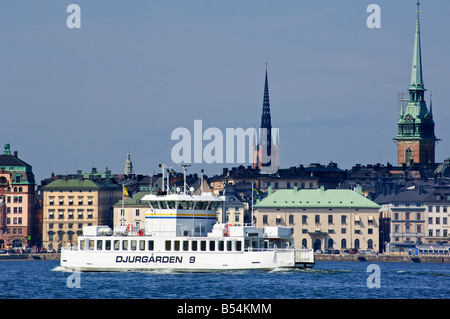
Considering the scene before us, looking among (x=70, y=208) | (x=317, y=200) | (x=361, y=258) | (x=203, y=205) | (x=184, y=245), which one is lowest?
(x=361, y=258)

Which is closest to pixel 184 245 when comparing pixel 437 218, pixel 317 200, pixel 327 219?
pixel 327 219

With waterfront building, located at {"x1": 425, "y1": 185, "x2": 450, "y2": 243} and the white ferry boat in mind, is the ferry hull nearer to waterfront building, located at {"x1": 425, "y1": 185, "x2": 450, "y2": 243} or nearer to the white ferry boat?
the white ferry boat

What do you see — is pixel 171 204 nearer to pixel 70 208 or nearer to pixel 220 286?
pixel 220 286

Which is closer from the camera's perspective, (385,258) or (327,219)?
(385,258)

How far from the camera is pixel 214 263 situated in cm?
7681

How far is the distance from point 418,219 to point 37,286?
339 feet

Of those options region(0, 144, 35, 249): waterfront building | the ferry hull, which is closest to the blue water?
the ferry hull

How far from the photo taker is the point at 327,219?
168 metres

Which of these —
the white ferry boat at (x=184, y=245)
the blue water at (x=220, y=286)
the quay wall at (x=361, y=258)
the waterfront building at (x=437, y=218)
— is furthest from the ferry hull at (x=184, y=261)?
the waterfront building at (x=437, y=218)

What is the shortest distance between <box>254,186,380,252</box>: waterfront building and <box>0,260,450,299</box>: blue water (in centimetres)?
8546

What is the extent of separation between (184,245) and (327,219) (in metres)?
91.9
